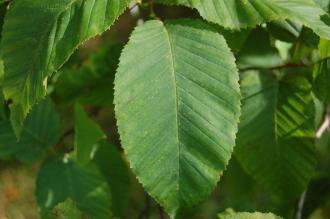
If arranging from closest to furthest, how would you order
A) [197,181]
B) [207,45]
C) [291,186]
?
1. [197,181]
2. [207,45]
3. [291,186]

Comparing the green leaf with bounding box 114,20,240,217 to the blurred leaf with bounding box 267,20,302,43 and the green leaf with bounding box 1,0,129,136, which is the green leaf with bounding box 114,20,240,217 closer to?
the green leaf with bounding box 1,0,129,136

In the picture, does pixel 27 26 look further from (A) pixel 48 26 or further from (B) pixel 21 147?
(B) pixel 21 147

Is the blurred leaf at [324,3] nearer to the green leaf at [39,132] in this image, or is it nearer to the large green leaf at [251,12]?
the large green leaf at [251,12]

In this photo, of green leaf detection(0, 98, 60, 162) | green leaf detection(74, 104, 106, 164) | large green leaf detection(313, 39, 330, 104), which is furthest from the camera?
green leaf detection(0, 98, 60, 162)

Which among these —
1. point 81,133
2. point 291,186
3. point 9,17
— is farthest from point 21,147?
point 291,186

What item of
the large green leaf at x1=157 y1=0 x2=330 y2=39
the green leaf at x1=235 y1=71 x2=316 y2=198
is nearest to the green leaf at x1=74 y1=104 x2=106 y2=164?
the green leaf at x1=235 y1=71 x2=316 y2=198

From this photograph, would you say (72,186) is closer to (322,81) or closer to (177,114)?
(177,114)
